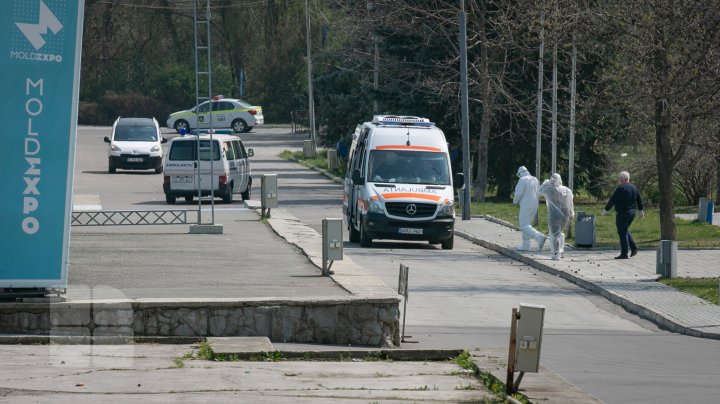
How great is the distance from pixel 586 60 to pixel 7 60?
2768 cm

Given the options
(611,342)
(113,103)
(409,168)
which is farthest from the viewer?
(113,103)

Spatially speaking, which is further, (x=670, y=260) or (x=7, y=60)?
(x=670, y=260)

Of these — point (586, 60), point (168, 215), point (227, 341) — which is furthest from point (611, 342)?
point (586, 60)

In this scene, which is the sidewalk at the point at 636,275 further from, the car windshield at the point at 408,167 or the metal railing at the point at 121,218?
the metal railing at the point at 121,218

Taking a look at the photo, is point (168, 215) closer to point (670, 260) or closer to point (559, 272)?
point (559, 272)

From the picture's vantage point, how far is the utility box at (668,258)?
22.2 m

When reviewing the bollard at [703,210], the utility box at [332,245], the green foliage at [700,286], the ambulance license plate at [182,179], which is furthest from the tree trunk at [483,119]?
the utility box at [332,245]

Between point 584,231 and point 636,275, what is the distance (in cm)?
481

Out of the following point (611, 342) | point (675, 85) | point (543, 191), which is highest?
point (675, 85)

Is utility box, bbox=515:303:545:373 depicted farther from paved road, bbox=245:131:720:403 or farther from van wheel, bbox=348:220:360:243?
van wheel, bbox=348:220:360:243

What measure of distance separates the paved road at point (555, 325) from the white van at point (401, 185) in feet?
1.57

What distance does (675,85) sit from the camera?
23297mm

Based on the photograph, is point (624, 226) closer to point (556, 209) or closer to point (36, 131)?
point (556, 209)

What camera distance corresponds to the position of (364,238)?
27.7 m
